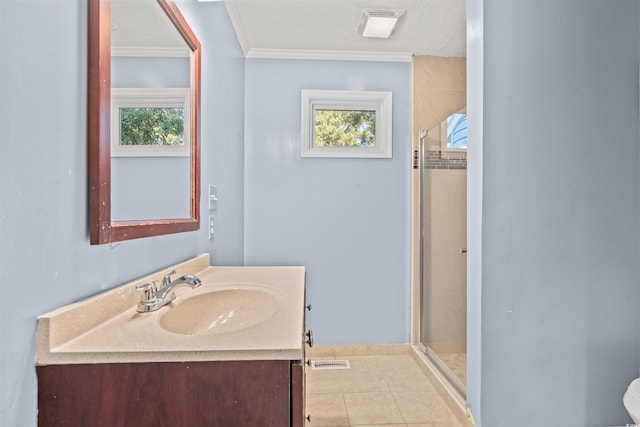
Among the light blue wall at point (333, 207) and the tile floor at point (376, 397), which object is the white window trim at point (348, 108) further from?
the tile floor at point (376, 397)

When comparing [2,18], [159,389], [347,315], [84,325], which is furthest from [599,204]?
[2,18]

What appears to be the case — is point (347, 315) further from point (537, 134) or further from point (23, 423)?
point (23, 423)

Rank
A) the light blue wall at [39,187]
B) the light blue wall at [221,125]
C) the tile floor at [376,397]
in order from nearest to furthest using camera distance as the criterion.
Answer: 1. the light blue wall at [39,187]
2. the light blue wall at [221,125]
3. the tile floor at [376,397]

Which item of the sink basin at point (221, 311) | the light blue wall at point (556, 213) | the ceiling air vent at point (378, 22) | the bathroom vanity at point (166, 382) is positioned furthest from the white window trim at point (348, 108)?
the bathroom vanity at point (166, 382)

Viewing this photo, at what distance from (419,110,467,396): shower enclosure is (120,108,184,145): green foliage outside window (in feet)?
5.07

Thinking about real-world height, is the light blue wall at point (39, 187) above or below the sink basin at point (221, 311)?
above

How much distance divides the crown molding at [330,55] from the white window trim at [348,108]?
0.83 feet

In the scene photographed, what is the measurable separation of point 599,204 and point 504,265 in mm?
539

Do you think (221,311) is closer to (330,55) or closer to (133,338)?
(133,338)

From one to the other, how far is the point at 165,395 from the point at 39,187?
1.59ft

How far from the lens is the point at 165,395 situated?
0.72 meters

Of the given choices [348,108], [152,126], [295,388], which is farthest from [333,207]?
[295,388]

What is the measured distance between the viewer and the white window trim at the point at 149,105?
97 cm

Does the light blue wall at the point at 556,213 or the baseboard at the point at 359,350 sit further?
the baseboard at the point at 359,350
